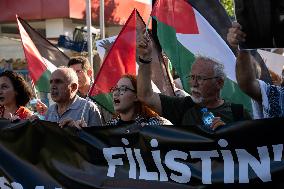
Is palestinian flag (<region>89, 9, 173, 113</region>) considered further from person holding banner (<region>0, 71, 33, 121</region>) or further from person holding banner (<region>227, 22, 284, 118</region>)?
person holding banner (<region>227, 22, 284, 118</region>)

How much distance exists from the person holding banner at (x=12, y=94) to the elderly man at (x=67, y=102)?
44cm

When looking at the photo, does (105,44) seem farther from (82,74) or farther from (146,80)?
(146,80)

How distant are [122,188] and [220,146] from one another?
690mm

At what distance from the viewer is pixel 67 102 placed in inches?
205

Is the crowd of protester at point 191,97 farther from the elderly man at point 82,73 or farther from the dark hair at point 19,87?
the elderly man at point 82,73

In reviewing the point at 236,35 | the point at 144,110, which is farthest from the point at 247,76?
the point at 144,110

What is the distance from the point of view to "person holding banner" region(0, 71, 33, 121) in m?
5.52

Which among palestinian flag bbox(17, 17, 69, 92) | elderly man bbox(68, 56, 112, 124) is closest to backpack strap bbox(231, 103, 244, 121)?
elderly man bbox(68, 56, 112, 124)

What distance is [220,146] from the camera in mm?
3760

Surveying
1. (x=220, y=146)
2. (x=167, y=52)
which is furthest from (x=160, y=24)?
(x=220, y=146)

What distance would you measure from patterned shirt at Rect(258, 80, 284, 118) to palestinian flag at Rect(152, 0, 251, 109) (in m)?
1.49

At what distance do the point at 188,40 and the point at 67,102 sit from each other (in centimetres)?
143

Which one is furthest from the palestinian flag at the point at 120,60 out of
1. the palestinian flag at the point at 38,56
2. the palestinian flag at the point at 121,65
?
the palestinian flag at the point at 38,56

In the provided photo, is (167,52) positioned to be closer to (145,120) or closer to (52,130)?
(145,120)
